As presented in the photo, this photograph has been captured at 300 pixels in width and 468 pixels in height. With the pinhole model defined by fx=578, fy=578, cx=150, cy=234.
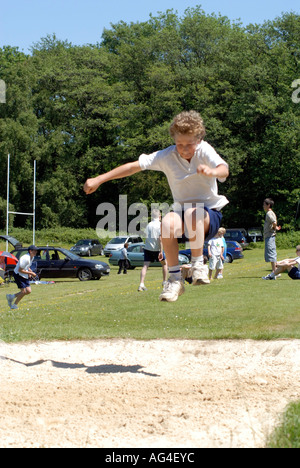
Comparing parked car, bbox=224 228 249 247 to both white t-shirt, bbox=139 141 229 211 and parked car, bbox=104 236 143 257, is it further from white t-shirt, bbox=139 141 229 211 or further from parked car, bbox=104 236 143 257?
white t-shirt, bbox=139 141 229 211

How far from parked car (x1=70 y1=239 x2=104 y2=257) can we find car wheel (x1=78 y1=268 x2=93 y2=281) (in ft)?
56.4

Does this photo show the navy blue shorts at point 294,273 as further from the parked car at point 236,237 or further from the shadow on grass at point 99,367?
the parked car at point 236,237

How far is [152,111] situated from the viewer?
176 ft

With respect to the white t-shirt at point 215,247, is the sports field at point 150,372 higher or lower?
lower

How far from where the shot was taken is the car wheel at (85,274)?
25.1 meters

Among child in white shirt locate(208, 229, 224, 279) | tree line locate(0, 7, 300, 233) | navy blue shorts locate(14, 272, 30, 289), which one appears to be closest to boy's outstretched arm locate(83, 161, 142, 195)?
navy blue shorts locate(14, 272, 30, 289)

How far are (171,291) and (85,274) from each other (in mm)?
19110

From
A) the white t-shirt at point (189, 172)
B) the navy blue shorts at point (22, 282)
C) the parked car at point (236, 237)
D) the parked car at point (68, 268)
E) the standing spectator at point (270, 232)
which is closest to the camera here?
the white t-shirt at point (189, 172)

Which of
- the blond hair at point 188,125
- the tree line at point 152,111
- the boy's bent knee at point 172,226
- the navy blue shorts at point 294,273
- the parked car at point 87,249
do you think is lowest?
the parked car at point 87,249

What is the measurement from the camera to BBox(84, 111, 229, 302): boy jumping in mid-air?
597 cm

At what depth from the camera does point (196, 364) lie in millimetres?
6852

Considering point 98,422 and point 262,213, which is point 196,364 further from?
point 262,213

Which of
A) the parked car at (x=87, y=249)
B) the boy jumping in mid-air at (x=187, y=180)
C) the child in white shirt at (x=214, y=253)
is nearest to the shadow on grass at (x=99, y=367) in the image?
the boy jumping in mid-air at (x=187, y=180)

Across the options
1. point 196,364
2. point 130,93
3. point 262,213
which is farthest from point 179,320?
point 130,93
